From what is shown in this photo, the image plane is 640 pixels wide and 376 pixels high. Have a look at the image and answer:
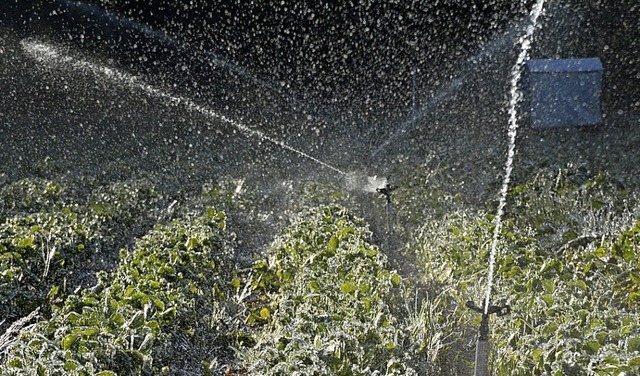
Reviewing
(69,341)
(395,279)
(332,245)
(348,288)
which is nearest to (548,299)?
(395,279)

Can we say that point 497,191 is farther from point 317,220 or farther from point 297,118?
point 297,118

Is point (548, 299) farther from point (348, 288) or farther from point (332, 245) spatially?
point (332, 245)

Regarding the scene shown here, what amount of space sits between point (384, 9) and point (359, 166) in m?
6.18

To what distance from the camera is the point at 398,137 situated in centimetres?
965

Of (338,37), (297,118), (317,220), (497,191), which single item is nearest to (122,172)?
(317,220)

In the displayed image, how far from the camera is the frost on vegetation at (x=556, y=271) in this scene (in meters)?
2.81

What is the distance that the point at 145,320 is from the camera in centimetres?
313

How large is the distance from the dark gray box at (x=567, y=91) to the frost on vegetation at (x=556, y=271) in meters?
3.55

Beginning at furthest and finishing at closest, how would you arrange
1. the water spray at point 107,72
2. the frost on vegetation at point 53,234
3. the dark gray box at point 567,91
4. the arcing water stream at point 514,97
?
the water spray at point 107,72
the dark gray box at point 567,91
the arcing water stream at point 514,97
the frost on vegetation at point 53,234

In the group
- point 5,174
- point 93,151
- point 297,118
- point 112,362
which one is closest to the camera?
point 112,362

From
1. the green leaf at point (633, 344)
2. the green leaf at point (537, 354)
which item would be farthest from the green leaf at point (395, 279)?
the green leaf at point (633, 344)

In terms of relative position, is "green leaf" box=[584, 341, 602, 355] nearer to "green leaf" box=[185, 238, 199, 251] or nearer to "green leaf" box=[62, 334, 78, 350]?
"green leaf" box=[62, 334, 78, 350]

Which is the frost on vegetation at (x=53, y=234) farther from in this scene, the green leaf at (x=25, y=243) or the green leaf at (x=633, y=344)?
the green leaf at (x=633, y=344)

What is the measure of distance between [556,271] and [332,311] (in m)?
1.17
